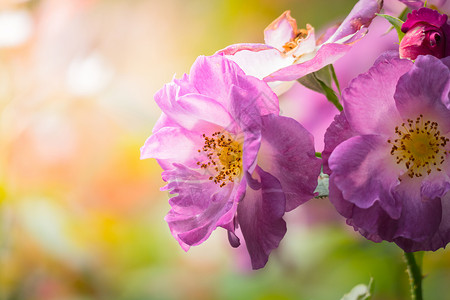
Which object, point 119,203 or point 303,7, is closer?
point 119,203

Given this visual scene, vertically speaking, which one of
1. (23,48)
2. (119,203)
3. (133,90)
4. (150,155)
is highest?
(150,155)

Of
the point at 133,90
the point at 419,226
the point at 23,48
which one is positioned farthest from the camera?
the point at 133,90

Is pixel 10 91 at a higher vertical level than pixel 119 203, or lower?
higher

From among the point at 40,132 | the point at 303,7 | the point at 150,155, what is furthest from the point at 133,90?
the point at 150,155

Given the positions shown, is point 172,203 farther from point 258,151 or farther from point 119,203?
point 119,203

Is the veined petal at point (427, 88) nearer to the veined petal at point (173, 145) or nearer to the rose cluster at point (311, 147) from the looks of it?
the rose cluster at point (311, 147)

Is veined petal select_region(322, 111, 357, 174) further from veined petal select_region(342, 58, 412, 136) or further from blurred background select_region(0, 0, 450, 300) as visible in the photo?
blurred background select_region(0, 0, 450, 300)

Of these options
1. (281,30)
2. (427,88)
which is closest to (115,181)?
(281,30)

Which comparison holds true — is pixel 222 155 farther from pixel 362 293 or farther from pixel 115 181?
pixel 115 181
